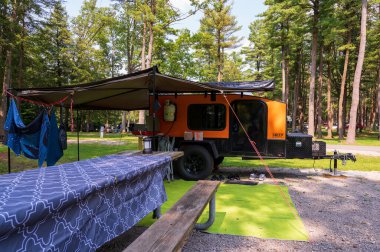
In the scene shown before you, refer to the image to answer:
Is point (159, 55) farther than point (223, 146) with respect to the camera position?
Yes

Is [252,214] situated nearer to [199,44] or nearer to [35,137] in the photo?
[35,137]

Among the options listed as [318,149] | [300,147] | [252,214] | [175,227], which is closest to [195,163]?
[300,147]

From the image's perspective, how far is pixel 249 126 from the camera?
7.38 m

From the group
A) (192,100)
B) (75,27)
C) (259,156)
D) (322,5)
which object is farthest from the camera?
(75,27)

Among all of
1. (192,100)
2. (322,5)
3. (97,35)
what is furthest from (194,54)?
(192,100)

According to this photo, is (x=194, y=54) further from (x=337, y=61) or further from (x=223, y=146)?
(x=223, y=146)

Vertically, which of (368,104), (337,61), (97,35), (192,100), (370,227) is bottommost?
(370,227)

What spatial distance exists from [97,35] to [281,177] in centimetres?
2851

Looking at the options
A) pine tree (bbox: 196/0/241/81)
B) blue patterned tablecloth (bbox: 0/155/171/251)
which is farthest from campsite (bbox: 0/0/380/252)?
pine tree (bbox: 196/0/241/81)

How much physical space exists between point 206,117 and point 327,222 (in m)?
4.00

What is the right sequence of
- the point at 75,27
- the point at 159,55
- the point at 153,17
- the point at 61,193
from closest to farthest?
→ the point at 61,193
the point at 153,17
the point at 159,55
the point at 75,27

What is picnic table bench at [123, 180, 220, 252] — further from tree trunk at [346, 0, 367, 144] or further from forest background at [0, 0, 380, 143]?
tree trunk at [346, 0, 367, 144]

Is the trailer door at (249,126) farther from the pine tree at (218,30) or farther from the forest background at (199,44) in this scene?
the pine tree at (218,30)

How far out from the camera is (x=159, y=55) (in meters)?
25.0
